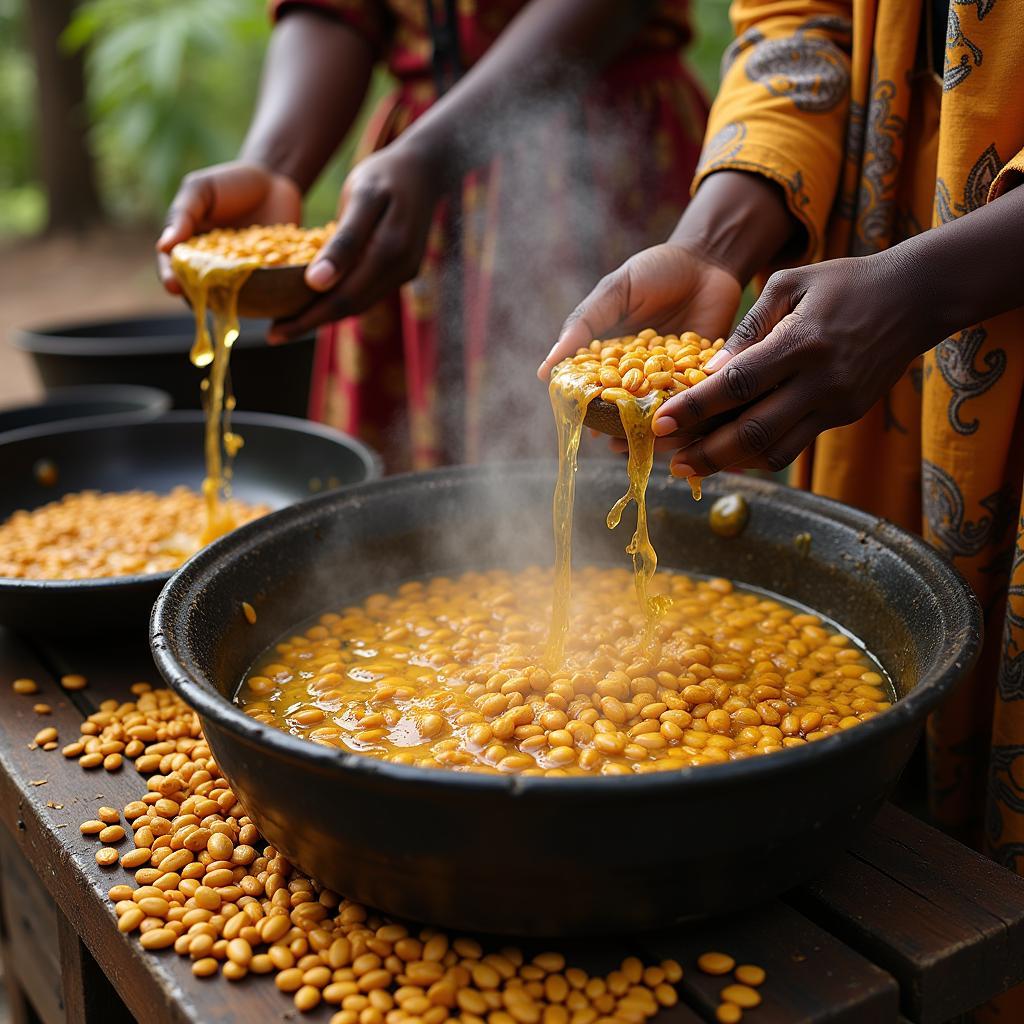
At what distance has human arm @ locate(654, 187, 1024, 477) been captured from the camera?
1395 mm

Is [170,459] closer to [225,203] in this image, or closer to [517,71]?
[225,203]

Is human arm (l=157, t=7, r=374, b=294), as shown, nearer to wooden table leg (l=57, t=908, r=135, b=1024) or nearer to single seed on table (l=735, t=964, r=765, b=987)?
wooden table leg (l=57, t=908, r=135, b=1024)

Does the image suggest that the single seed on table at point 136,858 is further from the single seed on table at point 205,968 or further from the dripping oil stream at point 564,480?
the dripping oil stream at point 564,480

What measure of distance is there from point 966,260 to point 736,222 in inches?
19.7

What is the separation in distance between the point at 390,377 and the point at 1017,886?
88.7 inches

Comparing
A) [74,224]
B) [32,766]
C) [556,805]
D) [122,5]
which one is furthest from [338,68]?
[74,224]

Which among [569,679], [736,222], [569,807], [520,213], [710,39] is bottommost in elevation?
[569,679]

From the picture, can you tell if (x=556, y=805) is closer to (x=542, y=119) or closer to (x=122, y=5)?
(x=542, y=119)

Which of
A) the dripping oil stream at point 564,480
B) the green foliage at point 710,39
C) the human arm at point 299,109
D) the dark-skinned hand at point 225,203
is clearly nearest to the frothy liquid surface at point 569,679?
the dripping oil stream at point 564,480

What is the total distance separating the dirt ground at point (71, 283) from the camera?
9695 mm

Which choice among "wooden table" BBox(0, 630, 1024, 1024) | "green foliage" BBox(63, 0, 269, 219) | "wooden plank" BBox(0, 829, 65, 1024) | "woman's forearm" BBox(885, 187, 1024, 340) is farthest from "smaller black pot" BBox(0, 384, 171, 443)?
"green foliage" BBox(63, 0, 269, 219)

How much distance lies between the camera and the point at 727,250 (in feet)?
6.27

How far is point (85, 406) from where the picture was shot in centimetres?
340

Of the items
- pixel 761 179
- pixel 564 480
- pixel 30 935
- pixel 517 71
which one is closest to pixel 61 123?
pixel 517 71
